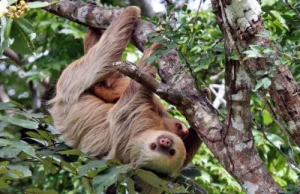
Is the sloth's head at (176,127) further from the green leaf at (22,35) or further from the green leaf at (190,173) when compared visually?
the green leaf at (22,35)

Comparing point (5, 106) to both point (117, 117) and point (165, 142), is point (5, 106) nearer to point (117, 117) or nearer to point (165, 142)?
point (117, 117)

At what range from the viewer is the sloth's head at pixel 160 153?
575 cm

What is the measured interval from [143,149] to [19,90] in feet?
27.7

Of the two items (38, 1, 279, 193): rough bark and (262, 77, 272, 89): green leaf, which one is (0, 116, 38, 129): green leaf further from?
(262, 77, 272, 89): green leaf

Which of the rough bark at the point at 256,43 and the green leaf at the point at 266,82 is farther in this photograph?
the rough bark at the point at 256,43

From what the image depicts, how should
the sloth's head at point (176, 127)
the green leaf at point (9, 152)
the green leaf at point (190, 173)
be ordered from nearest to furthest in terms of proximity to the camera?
the green leaf at point (9, 152) < the green leaf at point (190, 173) < the sloth's head at point (176, 127)

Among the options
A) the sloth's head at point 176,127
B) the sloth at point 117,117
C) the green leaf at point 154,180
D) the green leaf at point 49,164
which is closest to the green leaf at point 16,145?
the green leaf at point 49,164

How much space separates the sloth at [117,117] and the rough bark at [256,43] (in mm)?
1433

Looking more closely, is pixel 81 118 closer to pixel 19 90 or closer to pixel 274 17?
pixel 274 17

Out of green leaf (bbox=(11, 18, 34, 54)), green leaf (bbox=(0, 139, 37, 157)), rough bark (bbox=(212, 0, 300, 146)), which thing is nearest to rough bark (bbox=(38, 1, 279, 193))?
rough bark (bbox=(212, 0, 300, 146))

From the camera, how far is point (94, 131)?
6.35 meters

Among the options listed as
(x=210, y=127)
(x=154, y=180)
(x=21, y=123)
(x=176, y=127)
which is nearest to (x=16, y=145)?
(x=21, y=123)

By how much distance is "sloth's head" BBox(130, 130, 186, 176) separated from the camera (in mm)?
5750

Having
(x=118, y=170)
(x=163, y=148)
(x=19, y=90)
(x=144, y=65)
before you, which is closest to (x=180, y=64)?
(x=144, y=65)
